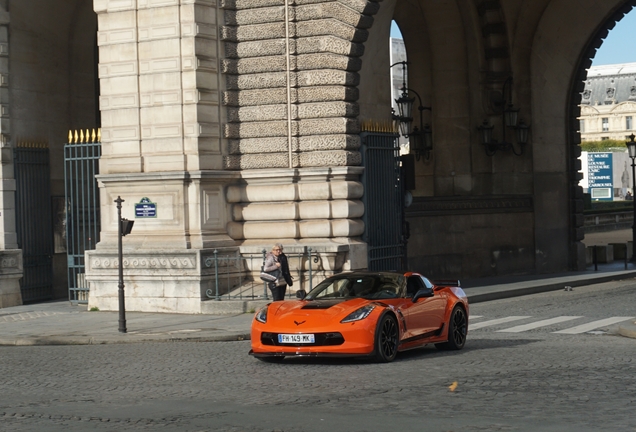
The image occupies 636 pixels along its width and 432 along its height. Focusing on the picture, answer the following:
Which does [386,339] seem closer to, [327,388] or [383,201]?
[327,388]

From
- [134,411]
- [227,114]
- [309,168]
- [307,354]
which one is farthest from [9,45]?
[134,411]

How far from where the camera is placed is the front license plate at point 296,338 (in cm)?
1577

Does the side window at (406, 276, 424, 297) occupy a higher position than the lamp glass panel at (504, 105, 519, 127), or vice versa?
the lamp glass panel at (504, 105, 519, 127)

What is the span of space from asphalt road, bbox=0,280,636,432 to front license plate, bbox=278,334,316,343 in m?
0.35

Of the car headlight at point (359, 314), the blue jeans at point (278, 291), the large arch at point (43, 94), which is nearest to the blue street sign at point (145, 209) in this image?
the blue jeans at point (278, 291)

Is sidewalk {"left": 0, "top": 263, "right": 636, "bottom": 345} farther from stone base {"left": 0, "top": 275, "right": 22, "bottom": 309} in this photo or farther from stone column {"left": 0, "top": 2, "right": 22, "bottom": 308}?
stone column {"left": 0, "top": 2, "right": 22, "bottom": 308}

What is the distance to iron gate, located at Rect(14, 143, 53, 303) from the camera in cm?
2920

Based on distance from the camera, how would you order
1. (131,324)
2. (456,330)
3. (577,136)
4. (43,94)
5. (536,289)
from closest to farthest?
1. (456,330)
2. (131,324)
3. (43,94)
4. (536,289)
5. (577,136)

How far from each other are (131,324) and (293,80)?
6574 mm

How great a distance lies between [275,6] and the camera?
2625cm

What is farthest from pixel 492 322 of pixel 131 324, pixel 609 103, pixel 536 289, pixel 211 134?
pixel 609 103

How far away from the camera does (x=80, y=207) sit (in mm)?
29406

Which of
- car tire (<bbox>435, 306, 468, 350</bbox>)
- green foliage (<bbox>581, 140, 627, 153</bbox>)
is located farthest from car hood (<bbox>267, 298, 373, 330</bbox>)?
green foliage (<bbox>581, 140, 627, 153</bbox>)

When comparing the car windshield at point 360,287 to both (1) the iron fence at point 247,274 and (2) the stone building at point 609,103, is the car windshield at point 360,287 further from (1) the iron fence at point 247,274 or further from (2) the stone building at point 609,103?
(2) the stone building at point 609,103
